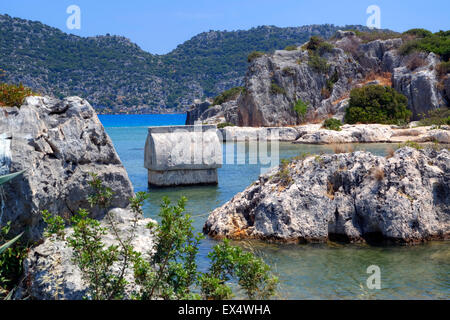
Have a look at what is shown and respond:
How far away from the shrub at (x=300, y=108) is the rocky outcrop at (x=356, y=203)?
131 feet

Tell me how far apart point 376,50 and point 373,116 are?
1433 cm

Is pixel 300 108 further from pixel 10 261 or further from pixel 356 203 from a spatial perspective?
pixel 10 261

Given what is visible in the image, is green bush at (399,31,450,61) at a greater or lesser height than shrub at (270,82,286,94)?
greater

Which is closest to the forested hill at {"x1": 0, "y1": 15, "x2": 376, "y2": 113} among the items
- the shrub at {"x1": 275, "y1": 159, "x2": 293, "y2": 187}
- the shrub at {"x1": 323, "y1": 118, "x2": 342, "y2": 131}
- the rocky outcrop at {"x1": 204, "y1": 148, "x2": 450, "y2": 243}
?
the shrub at {"x1": 323, "y1": 118, "x2": 342, "y2": 131}

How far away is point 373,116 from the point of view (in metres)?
42.3

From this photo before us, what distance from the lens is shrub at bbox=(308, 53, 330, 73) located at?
52875 millimetres

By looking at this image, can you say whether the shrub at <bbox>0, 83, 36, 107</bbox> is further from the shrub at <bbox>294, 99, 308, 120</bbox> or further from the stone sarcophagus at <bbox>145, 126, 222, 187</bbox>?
the shrub at <bbox>294, 99, 308, 120</bbox>

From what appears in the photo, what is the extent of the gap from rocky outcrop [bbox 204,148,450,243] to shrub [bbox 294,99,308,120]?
39.9 metres

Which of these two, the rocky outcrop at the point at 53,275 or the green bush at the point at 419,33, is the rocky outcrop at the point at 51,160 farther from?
the green bush at the point at 419,33

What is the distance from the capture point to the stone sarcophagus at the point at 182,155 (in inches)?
679

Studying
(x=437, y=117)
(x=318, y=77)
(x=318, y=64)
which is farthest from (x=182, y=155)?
(x=318, y=64)

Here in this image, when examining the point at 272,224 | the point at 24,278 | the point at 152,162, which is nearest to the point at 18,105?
the point at 24,278
